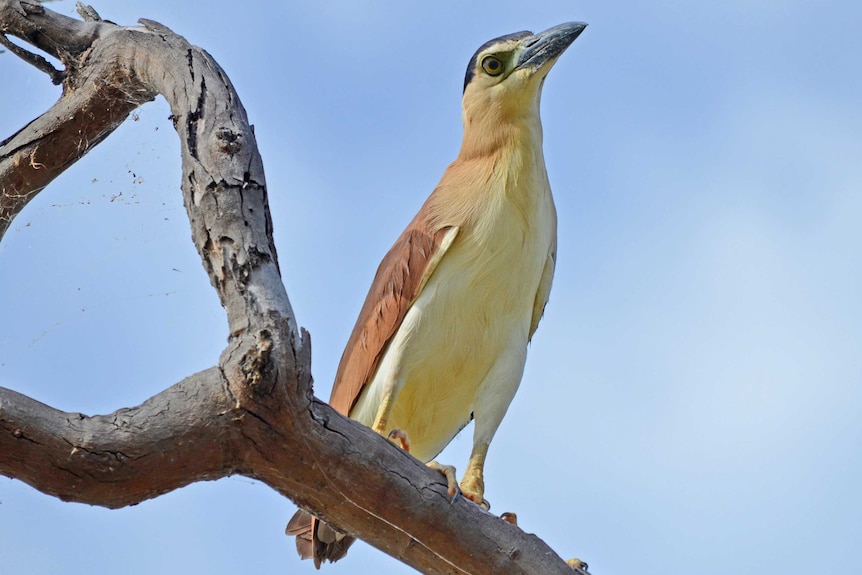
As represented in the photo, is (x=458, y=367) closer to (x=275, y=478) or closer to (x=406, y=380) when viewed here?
(x=406, y=380)

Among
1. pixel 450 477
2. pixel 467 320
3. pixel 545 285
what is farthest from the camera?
pixel 545 285

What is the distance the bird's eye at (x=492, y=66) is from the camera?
497cm

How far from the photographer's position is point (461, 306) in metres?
4.47

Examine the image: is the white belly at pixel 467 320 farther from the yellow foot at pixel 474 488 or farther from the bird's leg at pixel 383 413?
the yellow foot at pixel 474 488

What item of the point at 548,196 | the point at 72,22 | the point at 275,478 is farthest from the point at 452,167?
the point at 275,478

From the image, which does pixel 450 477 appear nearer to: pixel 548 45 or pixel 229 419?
pixel 229 419

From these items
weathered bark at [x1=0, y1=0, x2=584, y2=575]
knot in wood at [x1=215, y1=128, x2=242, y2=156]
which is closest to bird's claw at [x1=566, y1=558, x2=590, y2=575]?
weathered bark at [x1=0, y1=0, x2=584, y2=575]

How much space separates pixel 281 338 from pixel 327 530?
5.16 feet

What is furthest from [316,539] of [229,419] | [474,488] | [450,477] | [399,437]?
[229,419]

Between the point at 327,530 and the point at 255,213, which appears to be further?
the point at 327,530

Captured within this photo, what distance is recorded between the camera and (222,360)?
284 centimetres

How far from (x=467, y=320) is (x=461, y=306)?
Result: 64 millimetres

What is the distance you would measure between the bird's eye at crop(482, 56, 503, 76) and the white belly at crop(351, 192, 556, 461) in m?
0.74

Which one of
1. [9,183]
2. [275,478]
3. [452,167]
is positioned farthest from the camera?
[452,167]
